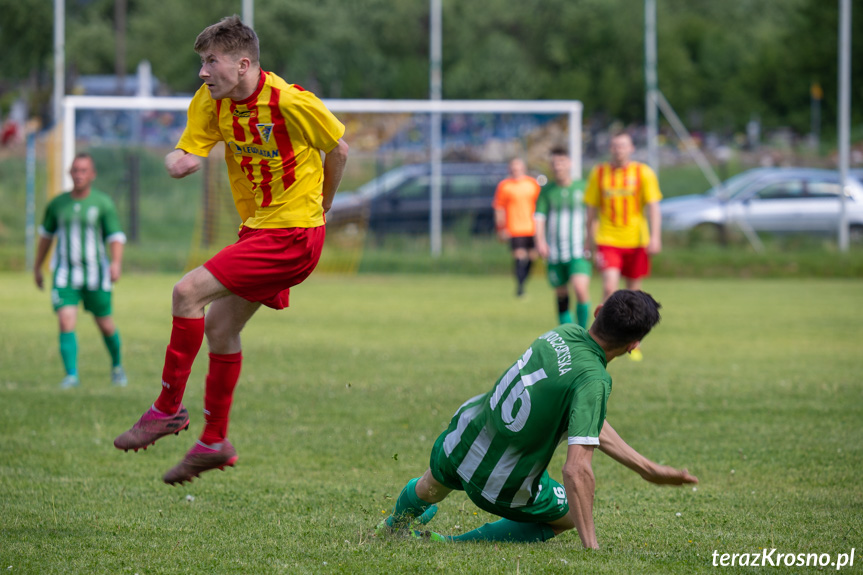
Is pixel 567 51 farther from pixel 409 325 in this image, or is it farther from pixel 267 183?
pixel 267 183

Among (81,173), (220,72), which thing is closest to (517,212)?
(81,173)

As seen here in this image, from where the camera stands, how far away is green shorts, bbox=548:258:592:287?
482 inches

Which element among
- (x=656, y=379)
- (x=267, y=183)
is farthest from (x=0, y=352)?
(x=267, y=183)

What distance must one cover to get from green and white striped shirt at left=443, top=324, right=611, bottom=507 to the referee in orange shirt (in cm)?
1439

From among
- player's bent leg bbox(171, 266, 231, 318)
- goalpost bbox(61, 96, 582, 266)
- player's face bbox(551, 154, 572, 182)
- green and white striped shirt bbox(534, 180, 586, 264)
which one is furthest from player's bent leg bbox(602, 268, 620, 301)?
goalpost bbox(61, 96, 582, 266)

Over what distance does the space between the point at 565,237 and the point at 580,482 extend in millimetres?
8258

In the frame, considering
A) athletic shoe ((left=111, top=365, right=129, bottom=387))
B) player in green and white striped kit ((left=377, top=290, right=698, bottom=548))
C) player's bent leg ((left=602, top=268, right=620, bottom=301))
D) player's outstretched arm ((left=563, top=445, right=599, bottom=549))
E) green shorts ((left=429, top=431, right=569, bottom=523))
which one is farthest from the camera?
player's bent leg ((left=602, top=268, right=620, bottom=301))

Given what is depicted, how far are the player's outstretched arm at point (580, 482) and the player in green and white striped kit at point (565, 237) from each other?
7.70m

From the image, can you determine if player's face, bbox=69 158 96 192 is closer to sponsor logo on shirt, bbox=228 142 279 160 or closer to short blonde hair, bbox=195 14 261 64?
sponsor logo on shirt, bbox=228 142 279 160

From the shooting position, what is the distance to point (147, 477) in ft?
21.0

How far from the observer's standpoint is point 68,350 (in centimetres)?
966

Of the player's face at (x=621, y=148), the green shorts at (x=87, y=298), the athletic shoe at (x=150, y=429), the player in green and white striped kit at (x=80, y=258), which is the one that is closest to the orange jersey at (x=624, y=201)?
the player's face at (x=621, y=148)

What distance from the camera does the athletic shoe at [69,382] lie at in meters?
9.55

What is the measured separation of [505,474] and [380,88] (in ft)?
180
